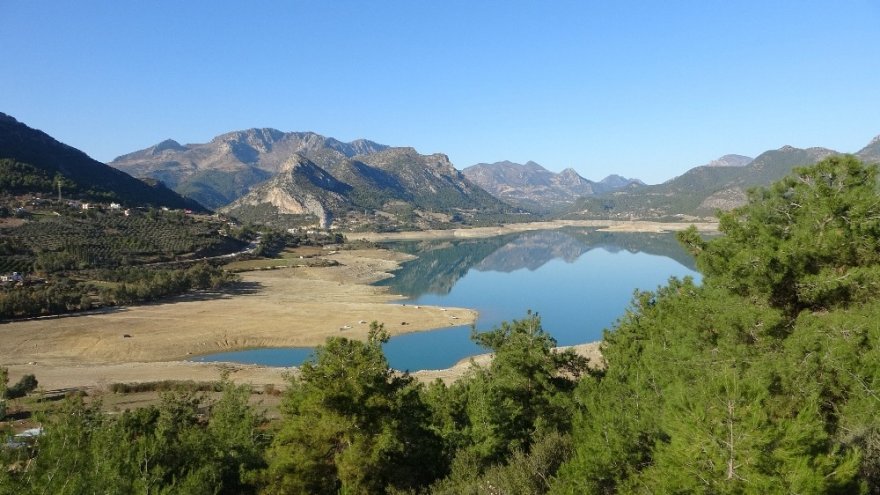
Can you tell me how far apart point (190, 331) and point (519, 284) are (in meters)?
53.6

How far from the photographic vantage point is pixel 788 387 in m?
9.86

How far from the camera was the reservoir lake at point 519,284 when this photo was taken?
154ft

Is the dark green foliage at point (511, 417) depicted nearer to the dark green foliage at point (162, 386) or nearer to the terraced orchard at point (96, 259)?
the dark green foliage at point (162, 386)

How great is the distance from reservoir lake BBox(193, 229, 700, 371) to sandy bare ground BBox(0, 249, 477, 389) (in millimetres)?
2921

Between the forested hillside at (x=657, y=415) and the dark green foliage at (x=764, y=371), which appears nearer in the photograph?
the dark green foliage at (x=764, y=371)

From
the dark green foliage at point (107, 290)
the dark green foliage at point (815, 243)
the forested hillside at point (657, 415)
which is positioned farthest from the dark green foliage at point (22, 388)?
the dark green foliage at point (815, 243)

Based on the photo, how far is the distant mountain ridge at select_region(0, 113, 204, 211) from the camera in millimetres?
110312

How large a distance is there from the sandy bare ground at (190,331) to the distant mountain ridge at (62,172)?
6757 cm

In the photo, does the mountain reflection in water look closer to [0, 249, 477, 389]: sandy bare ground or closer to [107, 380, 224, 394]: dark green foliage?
[0, 249, 477, 389]: sandy bare ground

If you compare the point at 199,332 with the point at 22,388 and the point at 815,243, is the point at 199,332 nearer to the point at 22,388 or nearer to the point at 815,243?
the point at 22,388

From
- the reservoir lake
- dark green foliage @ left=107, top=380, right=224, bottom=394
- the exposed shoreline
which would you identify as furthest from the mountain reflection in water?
dark green foliage @ left=107, top=380, right=224, bottom=394

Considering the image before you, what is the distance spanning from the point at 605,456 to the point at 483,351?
120 ft

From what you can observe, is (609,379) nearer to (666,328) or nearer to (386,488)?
(666,328)

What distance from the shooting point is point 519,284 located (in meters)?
88.9
